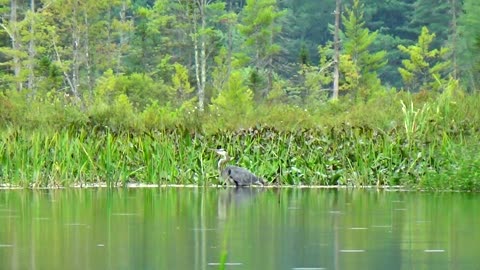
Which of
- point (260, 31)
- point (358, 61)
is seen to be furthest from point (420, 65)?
point (260, 31)

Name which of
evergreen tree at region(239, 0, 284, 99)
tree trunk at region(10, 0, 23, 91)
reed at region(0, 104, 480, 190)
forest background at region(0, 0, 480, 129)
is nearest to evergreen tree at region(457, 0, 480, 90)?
forest background at region(0, 0, 480, 129)

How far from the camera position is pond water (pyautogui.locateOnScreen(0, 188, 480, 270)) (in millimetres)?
9867

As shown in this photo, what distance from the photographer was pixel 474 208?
15320 mm

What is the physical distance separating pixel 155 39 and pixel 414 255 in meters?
57.7

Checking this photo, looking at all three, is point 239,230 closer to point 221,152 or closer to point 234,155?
point 221,152

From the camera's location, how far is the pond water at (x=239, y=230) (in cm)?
987

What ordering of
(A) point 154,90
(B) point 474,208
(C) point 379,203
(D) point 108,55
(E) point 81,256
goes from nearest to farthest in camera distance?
(E) point 81,256, (B) point 474,208, (C) point 379,203, (A) point 154,90, (D) point 108,55

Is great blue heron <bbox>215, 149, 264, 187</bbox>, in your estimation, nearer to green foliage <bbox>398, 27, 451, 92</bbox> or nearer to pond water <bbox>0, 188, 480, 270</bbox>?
pond water <bbox>0, 188, 480, 270</bbox>

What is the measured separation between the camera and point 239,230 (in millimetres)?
12453

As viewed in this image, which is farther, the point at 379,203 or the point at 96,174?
the point at 96,174

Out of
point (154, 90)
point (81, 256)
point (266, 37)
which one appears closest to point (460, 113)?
point (81, 256)

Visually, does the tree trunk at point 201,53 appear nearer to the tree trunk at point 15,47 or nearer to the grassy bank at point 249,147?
the tree trunk at point 15,47

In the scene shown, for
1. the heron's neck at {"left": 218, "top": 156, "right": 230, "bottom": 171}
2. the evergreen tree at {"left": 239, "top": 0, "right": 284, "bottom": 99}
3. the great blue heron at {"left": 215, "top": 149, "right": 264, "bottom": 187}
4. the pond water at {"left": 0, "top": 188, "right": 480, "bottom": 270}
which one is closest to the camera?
the pond water at {"left": 0, "top": 188, "right": 480, "bottom": 270}

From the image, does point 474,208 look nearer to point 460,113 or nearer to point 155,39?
point 460,113
